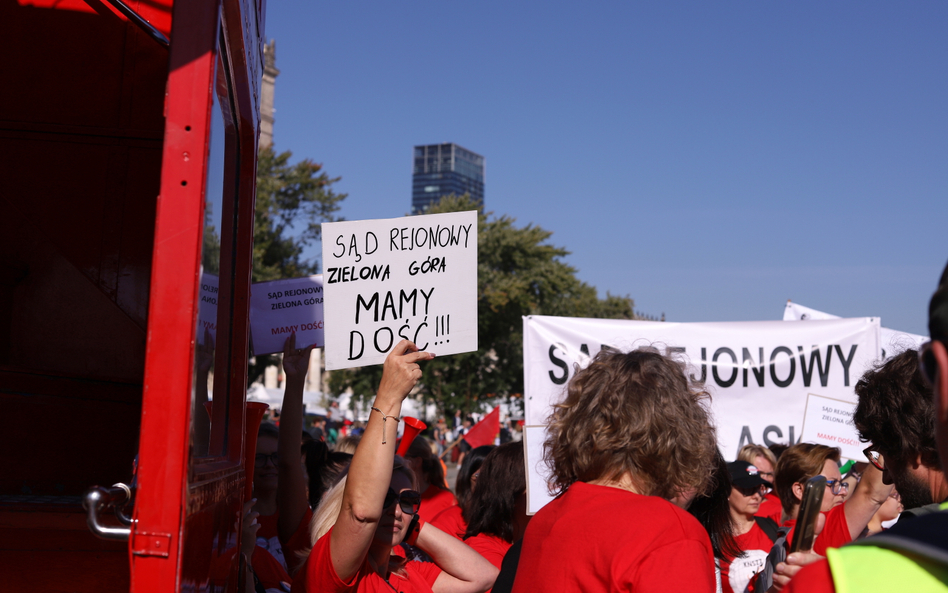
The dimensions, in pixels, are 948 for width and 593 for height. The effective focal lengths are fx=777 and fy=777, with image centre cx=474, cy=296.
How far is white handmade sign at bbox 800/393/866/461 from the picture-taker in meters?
6.21

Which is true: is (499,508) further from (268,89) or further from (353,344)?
(268,89)

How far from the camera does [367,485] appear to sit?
2.33 metres

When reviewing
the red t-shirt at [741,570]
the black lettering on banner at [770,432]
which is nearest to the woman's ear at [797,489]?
the red t-shirt at [741,570]

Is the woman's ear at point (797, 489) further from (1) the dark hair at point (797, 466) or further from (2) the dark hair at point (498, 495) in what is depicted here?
(2) the dark hair at point (498, 495)

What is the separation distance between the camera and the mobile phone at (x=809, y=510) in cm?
174

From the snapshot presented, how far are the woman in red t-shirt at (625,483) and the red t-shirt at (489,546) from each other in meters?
1.70

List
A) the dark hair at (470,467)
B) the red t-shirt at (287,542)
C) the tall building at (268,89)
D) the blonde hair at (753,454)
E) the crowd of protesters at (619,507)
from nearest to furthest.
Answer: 1. the crowd of protesters at (619,507)
2. the red t-shirt at (287,542)
3. the dark hair at (470,467)
4. the blonde hair at (753,454)
5. the tall building at (268,89)

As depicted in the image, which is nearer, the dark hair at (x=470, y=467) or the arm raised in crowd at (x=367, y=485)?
the arm raised in crowd at (x=367, y=485)

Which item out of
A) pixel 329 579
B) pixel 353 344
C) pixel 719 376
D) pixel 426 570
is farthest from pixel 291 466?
pixel 719 376

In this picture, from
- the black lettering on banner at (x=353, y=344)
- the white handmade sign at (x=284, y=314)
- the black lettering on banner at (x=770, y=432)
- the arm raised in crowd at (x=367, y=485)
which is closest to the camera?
the arm raised in crowd at (x=367, y=485)

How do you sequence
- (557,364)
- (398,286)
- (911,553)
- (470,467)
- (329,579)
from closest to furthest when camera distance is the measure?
(911,553)
(329,579)
(398,286)
(470,467)
(557,364)

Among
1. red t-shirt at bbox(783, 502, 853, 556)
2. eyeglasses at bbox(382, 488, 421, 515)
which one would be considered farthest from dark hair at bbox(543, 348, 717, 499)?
red t-shirt at bbox(783, 502, 853, 556)

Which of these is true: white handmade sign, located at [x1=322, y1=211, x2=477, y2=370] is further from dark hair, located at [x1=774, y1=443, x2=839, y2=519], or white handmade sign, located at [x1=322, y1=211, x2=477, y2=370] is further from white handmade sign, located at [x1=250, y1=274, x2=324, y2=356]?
dark hair, located at [x1=774, y1=443, x2=839, y2=519]

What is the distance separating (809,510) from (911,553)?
975 mm
